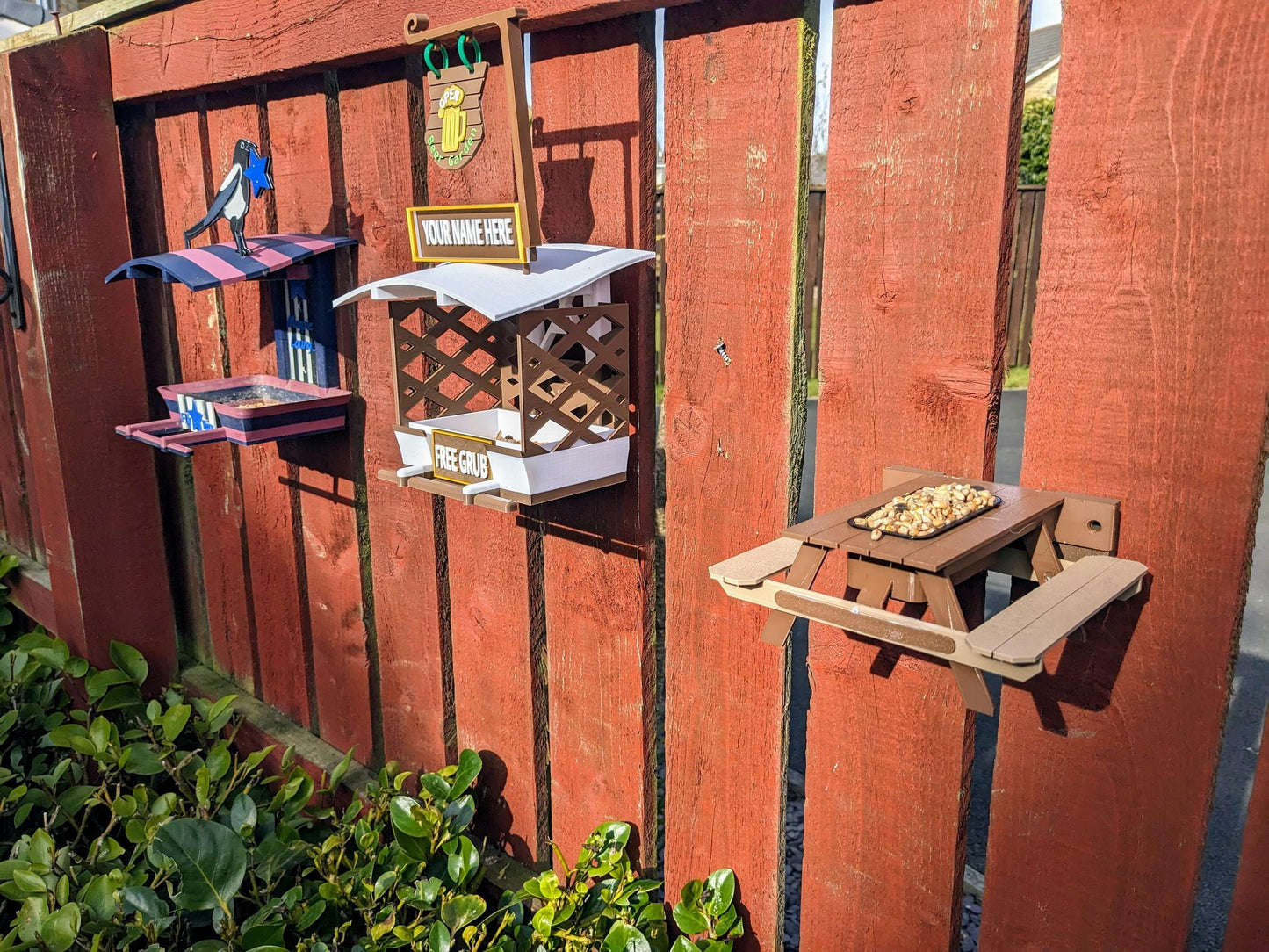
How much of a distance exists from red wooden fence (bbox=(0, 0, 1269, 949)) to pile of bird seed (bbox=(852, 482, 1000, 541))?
0.11 metres

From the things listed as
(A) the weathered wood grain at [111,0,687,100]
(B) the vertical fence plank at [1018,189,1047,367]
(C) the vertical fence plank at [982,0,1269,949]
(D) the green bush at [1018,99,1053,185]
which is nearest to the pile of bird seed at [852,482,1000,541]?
(C) the vertical fence plank at [982,0,1269,949]

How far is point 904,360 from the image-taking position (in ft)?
3.93

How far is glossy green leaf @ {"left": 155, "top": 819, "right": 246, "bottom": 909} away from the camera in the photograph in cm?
173

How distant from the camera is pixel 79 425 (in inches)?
99.4

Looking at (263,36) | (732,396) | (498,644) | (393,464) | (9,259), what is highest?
(263,36)

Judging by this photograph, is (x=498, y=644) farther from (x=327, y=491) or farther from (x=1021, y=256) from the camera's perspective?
(x=1021, y=256)

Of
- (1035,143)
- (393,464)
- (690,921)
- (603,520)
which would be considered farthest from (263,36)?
(1035,143)

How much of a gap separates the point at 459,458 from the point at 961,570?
0.77 meters

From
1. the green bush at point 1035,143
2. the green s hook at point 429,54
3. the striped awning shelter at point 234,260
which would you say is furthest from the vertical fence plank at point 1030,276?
the green s hook at point 429,54

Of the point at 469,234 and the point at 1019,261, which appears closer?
the point at 469,234

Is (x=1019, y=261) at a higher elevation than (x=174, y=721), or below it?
higher

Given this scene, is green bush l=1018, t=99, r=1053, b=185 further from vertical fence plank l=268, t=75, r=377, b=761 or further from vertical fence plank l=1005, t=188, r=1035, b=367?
vertical fence plank l=268, t=75, r=377, b=761

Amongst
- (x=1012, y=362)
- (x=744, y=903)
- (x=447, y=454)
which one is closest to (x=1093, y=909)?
(x=744, y=903)

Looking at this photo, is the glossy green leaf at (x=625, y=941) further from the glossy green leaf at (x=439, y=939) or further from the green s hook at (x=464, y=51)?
the green s hook at (x=464, y=51)
